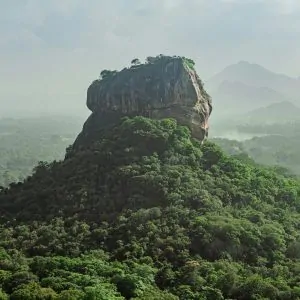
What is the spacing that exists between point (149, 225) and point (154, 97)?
2418 cm

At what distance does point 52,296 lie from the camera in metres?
29.8

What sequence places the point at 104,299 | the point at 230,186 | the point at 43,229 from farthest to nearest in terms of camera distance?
the point at 230,186 < the point at 43,229 < the point at 104,299

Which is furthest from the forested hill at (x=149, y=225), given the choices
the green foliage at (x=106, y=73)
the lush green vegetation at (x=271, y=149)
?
the lush green vegetation at (x=271, y=149)

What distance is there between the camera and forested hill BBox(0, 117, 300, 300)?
33125 millimetres

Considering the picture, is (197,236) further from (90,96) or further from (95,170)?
(90,96)

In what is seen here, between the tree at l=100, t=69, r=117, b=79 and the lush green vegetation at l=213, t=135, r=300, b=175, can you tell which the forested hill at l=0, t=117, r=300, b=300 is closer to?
the tree at l=100, t=69, r=117, b=79

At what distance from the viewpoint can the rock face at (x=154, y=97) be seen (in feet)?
198

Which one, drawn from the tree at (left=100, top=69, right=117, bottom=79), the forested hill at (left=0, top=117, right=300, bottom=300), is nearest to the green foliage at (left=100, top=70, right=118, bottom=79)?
the tree at (left=100, top=69, right=117, bottom=79)

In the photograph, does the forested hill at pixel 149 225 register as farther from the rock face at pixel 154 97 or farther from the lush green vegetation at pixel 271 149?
the lush green vegetation at pixel 271 149

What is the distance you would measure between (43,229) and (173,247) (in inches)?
400

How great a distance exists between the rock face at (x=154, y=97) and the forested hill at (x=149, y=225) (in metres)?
4.16

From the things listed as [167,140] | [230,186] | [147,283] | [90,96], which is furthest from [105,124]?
[147,283]

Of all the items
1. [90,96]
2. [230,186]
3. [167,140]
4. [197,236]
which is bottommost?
[197,236]

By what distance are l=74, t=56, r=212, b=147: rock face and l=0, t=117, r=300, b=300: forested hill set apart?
13.6 feet
